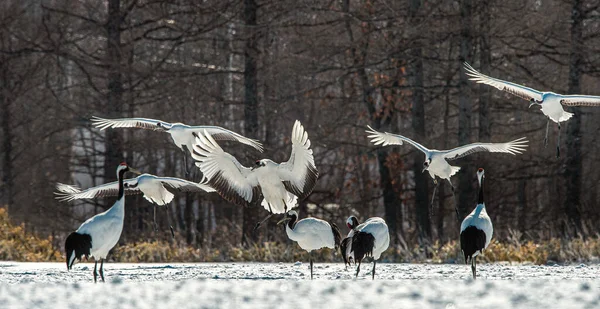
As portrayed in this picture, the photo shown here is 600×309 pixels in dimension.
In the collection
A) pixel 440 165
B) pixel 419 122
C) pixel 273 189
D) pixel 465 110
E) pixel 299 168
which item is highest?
pixel 419 122

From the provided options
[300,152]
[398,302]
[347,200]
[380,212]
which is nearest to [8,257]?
[300,152]

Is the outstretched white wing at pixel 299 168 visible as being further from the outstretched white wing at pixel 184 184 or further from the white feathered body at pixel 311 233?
the outstretched white wing at pixel 184 184

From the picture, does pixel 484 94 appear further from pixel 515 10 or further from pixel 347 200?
pixel 347 200

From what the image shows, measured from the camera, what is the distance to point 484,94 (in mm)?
25672

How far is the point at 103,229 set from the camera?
42.2 ft

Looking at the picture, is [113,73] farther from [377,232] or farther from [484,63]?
[377,232]

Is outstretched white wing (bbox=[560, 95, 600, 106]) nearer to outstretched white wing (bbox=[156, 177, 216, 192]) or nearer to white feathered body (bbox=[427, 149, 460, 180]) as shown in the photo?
white feathered body (bbox=[427, 149, 460, 180])

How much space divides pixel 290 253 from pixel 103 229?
7.42 metres

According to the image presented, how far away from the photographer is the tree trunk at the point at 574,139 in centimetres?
2559

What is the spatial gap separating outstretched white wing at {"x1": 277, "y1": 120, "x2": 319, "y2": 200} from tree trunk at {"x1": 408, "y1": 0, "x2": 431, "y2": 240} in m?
10.4

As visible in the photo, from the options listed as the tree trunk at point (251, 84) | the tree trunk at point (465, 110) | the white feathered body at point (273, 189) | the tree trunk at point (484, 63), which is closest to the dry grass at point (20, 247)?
the tree trunk at point (251, 84)

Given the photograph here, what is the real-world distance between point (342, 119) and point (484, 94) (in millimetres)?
5131

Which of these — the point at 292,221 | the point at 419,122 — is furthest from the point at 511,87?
the point at 419,122

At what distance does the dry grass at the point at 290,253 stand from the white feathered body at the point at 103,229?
7.02 m
